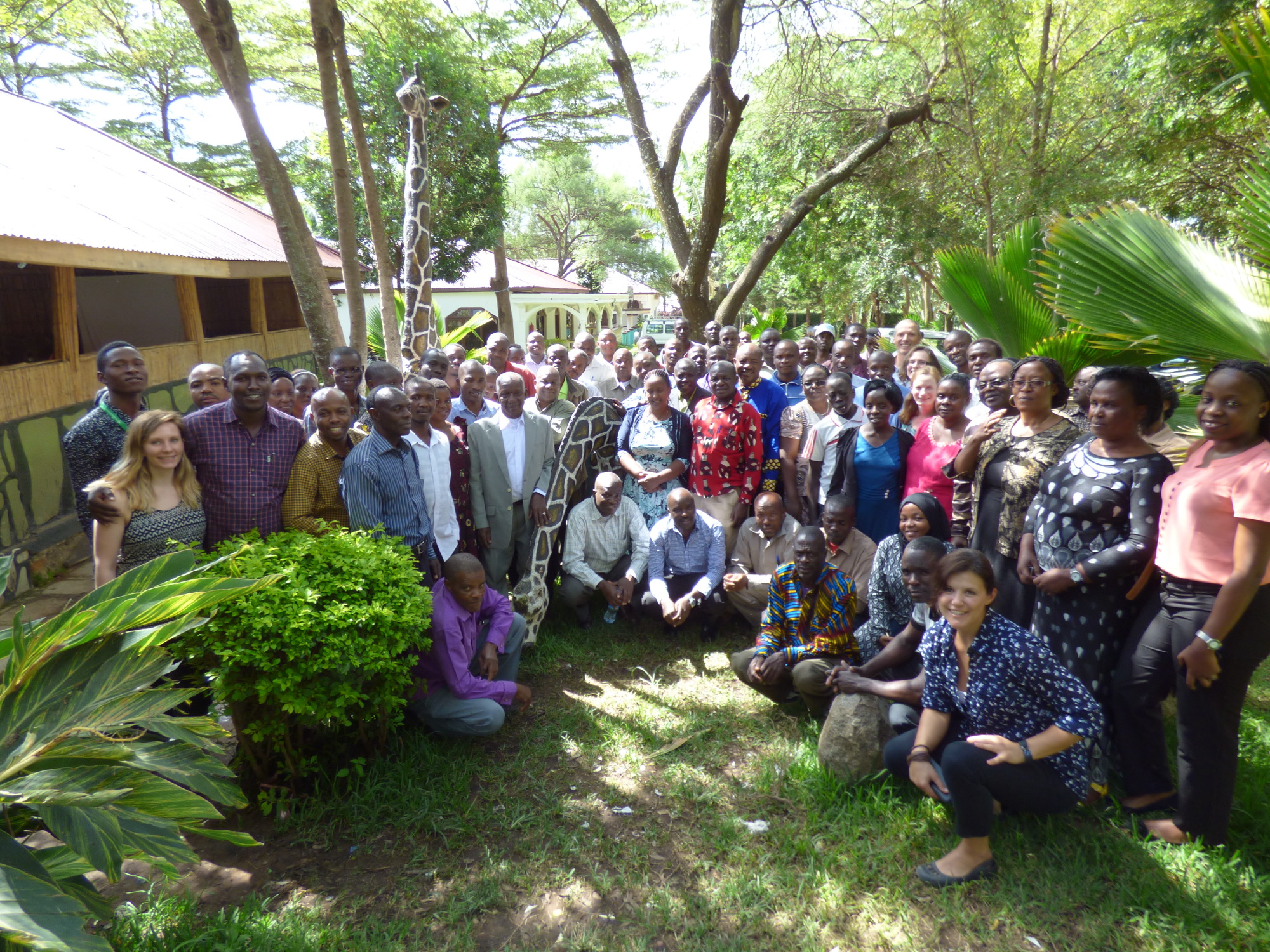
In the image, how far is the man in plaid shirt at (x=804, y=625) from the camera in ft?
13.6

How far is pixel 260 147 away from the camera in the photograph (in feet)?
21.3

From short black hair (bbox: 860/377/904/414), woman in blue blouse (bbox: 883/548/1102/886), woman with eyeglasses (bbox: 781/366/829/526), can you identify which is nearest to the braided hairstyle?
woman in blue blouse (bbox: 883/548/1102/886)

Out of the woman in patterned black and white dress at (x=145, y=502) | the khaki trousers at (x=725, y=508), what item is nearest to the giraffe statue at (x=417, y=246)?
the khaki trousers at (x=725, y=508)

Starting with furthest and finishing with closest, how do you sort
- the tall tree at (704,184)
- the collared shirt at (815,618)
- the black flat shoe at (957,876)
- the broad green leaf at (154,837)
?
the tall tree at (704,184), the collared shirt at (815,618), the black flat shoe at (957,876), the broad green leaf at (154,837)

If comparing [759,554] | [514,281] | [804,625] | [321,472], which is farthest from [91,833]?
[514,281]

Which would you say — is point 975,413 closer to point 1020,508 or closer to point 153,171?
point 1020,508

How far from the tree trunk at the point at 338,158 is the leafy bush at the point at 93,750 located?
5692mm

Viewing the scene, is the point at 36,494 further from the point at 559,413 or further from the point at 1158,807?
the point at 1158,807

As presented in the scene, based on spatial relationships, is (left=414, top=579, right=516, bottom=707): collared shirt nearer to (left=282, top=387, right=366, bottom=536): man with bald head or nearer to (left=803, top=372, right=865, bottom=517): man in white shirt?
(left=282, top=387, right=366, bottom=536): man with bald head

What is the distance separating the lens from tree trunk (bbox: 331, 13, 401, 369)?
8.33 meters

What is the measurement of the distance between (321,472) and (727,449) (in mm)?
2741

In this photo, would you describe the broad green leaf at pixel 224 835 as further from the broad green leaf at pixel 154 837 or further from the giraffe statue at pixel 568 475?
the giraffe statue at pixel 568 475

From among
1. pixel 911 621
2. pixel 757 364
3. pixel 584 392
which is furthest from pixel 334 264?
pixel 911 621

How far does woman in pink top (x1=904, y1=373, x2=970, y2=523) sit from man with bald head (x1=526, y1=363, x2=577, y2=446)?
2571mm
